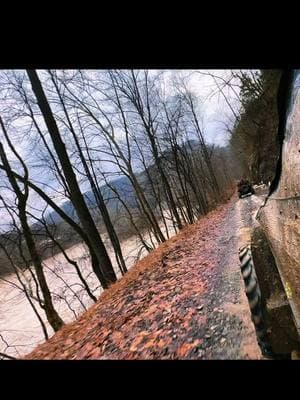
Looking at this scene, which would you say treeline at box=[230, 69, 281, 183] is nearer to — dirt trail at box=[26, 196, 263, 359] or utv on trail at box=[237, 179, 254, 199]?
utv on trail at box=[237, 179, 254, 199]

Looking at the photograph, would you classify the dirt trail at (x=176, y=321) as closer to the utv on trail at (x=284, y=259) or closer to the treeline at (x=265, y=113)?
the utv on trail at (x=284, y=259)

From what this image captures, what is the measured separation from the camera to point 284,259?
8.67 ft

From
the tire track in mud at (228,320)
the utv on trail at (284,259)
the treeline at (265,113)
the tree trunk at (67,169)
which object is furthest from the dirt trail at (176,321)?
the treeline at (265,113)

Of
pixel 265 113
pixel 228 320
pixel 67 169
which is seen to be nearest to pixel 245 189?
pixel 265 113

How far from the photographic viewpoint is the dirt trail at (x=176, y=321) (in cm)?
375

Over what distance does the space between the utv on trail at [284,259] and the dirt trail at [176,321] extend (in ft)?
1.18

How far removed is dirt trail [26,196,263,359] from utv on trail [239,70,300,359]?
36cm

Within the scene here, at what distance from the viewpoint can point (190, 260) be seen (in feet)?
27.8

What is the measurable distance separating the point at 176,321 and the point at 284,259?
2.69m
